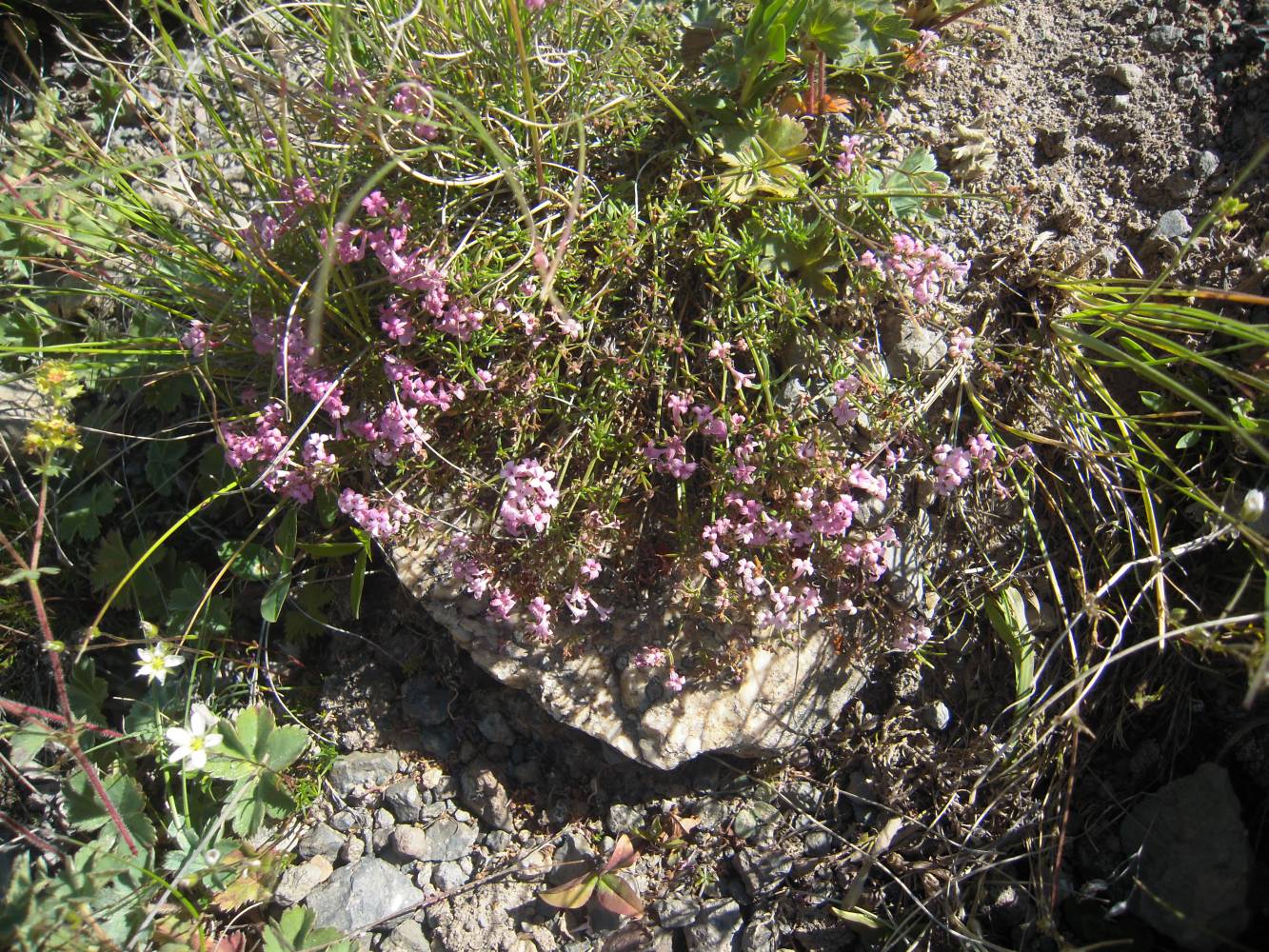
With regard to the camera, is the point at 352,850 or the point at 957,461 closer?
the point at 957,461

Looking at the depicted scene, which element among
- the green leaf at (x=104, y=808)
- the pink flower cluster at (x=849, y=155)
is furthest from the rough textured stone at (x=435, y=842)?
the pink flower cluster at (x=849, y=155)

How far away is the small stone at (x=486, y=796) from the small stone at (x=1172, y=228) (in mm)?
3363

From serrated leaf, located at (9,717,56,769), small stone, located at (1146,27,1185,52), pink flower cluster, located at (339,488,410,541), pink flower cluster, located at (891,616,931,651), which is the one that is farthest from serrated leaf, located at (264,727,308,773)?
small stone, located at (1146,27,1185,52)

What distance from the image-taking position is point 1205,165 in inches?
130

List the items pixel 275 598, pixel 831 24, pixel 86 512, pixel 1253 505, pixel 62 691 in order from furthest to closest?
pixel 86 512, pixel 275 598, pixel 831 24, pixel 62 691, pixel 1253 505

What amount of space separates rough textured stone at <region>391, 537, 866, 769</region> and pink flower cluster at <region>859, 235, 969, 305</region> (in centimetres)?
129

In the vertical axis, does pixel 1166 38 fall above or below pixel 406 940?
above

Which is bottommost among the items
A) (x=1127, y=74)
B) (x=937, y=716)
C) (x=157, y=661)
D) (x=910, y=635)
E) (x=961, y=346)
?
(x=157, y=661)

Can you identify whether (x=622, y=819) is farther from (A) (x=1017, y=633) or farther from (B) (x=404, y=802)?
(A) (x=1017, y=633)

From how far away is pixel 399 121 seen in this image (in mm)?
2869

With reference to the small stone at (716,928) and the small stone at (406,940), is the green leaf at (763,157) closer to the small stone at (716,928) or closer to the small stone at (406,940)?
the small stone at (716,928)

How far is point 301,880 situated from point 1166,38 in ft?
15.9

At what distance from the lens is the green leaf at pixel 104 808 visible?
9.79 feet

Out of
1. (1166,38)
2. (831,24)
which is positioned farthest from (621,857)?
(1166,38)
